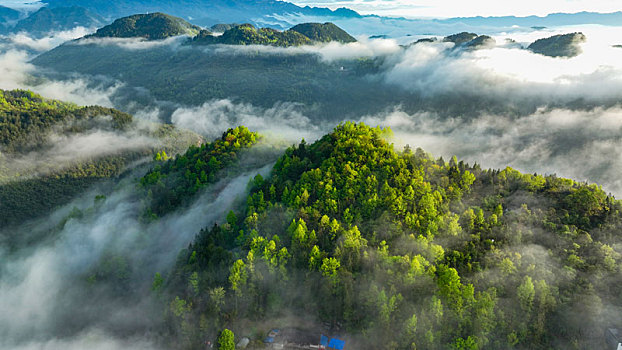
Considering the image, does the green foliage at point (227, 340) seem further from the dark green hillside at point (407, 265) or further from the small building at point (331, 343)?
the small building at point (331, 343)

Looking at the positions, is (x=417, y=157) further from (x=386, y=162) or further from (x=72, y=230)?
(x=72, y=230)

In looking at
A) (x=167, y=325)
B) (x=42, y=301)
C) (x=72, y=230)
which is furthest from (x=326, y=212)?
(x=72, y=230)

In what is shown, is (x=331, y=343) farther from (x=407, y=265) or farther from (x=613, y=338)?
(x=613, y=338)

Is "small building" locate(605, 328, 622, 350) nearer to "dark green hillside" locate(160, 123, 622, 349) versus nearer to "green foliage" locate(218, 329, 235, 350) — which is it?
"dark green hillside" locate(160, 123, 622, 349)

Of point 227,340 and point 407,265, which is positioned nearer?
point 227,340

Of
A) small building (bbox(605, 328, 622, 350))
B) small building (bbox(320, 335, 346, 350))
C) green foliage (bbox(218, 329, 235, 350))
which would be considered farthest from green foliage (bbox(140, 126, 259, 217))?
small building (bbox(605, 328, 622, 350))

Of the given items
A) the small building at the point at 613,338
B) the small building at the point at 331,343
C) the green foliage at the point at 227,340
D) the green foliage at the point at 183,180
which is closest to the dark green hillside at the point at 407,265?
the small building at the point at 613,338

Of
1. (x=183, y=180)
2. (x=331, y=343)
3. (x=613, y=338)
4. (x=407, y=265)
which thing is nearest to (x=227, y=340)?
(x=331, y=343)
